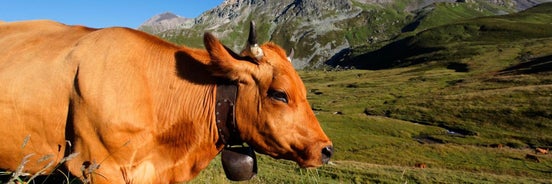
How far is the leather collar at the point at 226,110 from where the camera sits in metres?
6.02

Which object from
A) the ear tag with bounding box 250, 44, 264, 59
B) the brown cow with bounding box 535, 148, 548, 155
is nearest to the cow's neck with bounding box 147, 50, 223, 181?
the ear tag with bounding box 250, 44, 264, 59

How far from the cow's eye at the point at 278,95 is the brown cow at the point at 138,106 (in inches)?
0.5

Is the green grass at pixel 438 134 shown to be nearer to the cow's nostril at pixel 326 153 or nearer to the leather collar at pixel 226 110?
the leather collar at pixel 226 110

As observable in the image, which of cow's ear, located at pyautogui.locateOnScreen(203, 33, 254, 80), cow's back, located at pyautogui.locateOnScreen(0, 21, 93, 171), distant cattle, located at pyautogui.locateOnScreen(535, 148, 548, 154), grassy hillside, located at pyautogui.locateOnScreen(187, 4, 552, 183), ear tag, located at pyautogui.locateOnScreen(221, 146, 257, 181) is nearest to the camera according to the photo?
cow's back, located at pyautogui.locateOnScreen(0, 21, 93, 171)

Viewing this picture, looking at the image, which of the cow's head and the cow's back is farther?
the cow's head

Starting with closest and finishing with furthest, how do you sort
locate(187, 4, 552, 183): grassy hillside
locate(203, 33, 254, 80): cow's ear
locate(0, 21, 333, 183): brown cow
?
locate(0, 21, 333, 183): brown cow < locate(203, 33, 254, 80): cow's ear < locate(187, 4, 552, 183): grassy hillside

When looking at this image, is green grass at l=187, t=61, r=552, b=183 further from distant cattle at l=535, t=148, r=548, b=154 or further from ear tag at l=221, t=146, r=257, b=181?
ear tag at l=221, t=146, r=257, b=181

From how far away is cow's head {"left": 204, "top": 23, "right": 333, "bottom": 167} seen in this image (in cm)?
594

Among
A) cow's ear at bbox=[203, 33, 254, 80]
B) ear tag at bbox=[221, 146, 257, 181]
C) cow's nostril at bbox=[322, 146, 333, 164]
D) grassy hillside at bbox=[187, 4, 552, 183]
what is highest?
cow's ear at bbox=[203, 33, 254, 80]

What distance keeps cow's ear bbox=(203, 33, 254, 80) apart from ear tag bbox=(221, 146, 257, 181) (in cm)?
106

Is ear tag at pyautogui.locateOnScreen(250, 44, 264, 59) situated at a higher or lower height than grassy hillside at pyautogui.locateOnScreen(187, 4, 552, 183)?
higher

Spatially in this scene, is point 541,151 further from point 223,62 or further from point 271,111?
point 223,62

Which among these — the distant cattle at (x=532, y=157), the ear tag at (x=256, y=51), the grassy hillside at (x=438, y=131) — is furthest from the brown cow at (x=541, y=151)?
the ear tag at (x=256, y=51)

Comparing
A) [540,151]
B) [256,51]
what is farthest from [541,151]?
[256,51]
